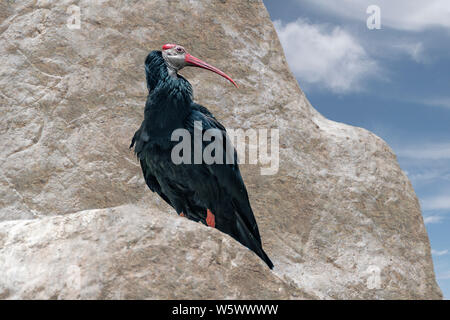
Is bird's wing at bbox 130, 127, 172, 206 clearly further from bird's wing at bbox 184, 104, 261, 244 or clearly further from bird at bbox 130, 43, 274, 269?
bird's wing at bbox 184, 104, 261, 244

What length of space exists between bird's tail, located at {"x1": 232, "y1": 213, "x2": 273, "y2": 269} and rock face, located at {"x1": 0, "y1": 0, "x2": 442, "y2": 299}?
104 centimetres

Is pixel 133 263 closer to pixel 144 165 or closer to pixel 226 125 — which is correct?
pixel 144 165

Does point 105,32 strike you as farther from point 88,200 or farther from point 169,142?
point 169,142

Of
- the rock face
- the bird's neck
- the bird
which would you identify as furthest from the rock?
the rock face

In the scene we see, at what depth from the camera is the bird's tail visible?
4.54 m

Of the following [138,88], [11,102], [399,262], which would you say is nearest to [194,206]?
[138,88]

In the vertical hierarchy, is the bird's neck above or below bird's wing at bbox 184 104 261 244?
above

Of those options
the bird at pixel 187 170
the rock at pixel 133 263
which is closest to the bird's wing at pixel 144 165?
the bird at pixel 187 170

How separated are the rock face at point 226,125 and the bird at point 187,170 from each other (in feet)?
3.10

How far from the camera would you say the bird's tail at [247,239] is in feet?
Result: 14.9

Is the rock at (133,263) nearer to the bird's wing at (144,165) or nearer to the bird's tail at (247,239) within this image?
the bird's tail at (247,239)

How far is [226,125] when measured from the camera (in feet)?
20.2

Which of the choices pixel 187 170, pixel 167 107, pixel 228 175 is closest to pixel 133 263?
pixel 187 170

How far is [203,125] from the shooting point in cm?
449
